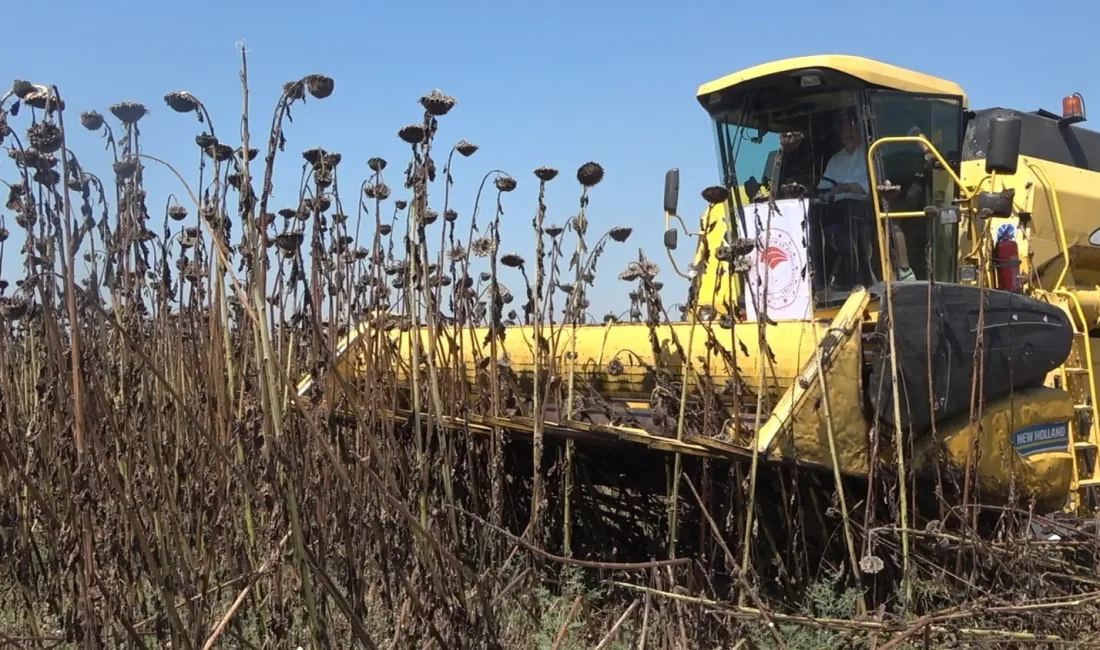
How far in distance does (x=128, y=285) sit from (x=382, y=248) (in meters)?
0.68

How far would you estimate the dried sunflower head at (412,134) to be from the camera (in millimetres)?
2564

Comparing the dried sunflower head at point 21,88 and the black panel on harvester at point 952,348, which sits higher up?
the dried sunflower head at point 21,88

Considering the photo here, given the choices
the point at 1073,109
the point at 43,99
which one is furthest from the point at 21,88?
the point at 1073,109

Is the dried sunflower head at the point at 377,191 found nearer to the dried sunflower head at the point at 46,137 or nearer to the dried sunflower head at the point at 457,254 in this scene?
the dried sunflower head at the point at 457,254

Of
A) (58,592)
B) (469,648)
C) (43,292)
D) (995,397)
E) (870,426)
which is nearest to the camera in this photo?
(43,292)

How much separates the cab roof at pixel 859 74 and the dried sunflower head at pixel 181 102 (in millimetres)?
3503

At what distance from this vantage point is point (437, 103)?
8.25 feet

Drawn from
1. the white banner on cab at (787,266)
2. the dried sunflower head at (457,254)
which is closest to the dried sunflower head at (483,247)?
the dried sunflower head at (457,254)

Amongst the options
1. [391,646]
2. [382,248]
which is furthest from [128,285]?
[391,646]

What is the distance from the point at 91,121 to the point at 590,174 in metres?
1.41

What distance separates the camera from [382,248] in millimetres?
3049

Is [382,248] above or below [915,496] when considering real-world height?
above

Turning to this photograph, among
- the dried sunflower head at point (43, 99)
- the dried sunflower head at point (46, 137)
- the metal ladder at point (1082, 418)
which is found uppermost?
the dried sunflower head at point (43, 99)

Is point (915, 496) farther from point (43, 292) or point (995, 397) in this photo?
point (43, 292)
